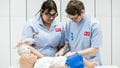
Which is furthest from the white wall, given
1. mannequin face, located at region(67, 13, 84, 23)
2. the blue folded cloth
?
the blue folded cloth

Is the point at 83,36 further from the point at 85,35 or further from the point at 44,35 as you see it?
the point at 44,35

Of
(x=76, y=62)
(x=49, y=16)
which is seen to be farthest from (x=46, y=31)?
(x=76, y=62)

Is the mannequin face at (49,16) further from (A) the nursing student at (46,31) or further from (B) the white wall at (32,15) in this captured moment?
(B) the white wall at (32,15)

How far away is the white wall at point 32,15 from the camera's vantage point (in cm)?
346

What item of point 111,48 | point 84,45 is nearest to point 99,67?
point 84,45

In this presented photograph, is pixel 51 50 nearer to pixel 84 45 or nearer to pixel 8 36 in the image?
pixel 84 45

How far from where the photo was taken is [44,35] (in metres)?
2.53

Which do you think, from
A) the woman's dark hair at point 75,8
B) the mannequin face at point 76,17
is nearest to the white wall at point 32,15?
the mannequin face at point 76,17

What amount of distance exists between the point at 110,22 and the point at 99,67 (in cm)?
114

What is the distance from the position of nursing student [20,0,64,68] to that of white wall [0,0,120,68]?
866 millimetres

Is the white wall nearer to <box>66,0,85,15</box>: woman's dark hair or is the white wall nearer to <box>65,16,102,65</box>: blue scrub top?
<box>65,16,102,65</box>: blue scrub top

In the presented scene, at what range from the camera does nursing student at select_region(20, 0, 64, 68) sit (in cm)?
246

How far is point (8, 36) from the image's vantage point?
138 inches

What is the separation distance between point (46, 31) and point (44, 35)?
0.20 ft
